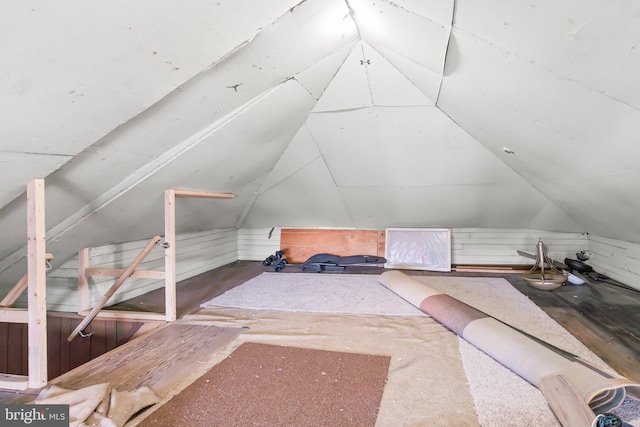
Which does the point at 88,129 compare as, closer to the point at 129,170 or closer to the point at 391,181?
the point at 129,170

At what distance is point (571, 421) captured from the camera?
1.47 meters

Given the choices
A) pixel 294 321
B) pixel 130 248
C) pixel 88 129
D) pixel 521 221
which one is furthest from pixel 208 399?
pixel 521 221

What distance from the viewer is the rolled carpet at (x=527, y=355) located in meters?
1.57

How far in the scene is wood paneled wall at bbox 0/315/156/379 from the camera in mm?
3020

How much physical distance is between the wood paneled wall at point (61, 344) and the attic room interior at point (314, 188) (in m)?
0.02

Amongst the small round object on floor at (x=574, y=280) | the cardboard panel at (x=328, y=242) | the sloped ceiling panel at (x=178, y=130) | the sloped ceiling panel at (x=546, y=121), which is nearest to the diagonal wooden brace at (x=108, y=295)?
the sloped ceiling panel at (x=178, y=130)

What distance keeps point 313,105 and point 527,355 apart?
249cm

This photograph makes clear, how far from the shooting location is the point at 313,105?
Answer: 3221 mm

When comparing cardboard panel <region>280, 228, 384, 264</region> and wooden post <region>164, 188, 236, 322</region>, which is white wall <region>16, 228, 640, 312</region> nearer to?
cardboard panel <region>280, 228, 384, 264</region>

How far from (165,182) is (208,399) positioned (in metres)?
1.69

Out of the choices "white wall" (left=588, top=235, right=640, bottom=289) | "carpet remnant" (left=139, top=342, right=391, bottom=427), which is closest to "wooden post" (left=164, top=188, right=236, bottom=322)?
"carpet remnant" (left=139, top=342, right=391, bottom=427)

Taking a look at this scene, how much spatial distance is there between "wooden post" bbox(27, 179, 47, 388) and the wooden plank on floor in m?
0.22

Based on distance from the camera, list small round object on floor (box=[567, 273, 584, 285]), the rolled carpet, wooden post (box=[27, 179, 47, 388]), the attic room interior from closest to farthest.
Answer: the attic room interior → the rolled carpet → wooden post (box=[27, 179, 47, 388]) → small round object on floor (box=[567, 273, 584, 285])

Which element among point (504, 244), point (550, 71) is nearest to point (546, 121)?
point (550, 71)
